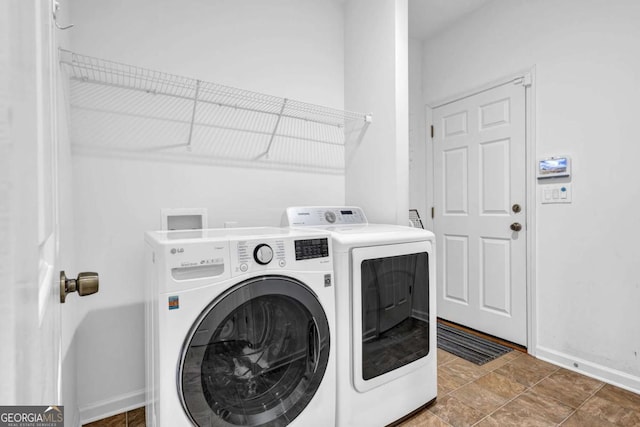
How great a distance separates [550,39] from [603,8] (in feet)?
1.00

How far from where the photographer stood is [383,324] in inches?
60.4

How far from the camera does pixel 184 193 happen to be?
1901 millimetres

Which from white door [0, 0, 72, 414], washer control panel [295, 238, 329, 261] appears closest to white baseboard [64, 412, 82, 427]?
washer control panel [295, 238, 329, 261]

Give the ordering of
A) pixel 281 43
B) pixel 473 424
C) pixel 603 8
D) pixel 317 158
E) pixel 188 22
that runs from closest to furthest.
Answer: pixel 473 424, pixel 188 22, pixel 603 8, pixel 281 43, pixel 317 158

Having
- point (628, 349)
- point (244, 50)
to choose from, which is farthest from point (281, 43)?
point (628, 349)

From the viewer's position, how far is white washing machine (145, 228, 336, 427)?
1.07 m

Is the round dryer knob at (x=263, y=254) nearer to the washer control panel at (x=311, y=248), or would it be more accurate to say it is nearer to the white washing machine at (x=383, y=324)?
the washer control panel at (x=311, y=248)

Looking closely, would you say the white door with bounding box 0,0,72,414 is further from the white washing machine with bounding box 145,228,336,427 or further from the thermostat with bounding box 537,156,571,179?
the thermostat with bounding box 537,156,571,179

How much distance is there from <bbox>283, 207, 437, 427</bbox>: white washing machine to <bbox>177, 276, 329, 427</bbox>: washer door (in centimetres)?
16

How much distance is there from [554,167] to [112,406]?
126 inches

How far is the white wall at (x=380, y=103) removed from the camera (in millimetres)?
2141

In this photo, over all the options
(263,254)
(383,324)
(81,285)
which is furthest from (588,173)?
(81,285)

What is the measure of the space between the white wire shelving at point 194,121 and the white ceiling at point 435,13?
1.26 metres

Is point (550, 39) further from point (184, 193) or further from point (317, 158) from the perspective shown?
point (184, 193)
